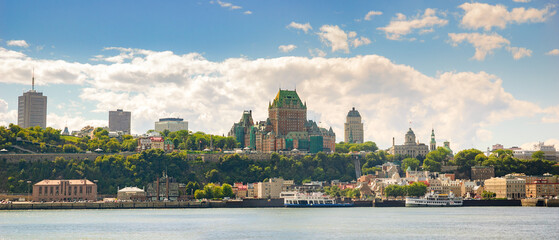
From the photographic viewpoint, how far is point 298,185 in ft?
644

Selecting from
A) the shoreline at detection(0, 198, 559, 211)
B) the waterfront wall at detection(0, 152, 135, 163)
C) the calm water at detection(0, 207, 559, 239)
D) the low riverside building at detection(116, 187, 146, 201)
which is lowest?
the calm water at detection(0, 207, 559, 239)

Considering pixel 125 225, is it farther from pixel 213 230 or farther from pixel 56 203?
pixel 56 203

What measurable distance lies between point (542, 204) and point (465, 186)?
26.1 meters

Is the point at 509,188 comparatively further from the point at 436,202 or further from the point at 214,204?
the point at 214,204

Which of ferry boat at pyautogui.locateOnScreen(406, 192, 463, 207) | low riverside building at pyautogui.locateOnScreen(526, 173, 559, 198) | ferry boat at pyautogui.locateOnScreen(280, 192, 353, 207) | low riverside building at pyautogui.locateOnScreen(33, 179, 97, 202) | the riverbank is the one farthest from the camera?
low riverside building at pyautogui.locateOnScreen(526, 173, 559, 198)

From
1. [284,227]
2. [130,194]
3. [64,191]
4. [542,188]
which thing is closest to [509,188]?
[542,188]

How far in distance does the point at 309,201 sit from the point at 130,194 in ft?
118

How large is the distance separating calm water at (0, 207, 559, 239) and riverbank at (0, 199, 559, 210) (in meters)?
30.7

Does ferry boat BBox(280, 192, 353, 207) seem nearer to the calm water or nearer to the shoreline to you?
the shoreline

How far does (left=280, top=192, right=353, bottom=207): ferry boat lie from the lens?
17250 cm

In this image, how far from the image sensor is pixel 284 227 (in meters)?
106

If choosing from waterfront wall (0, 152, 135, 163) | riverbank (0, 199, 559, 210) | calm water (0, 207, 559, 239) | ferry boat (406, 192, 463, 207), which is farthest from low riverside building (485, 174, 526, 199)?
waterfront wall (0, 152, 135, 163)

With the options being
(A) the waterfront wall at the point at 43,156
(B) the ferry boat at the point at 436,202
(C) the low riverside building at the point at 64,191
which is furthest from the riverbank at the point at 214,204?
(A) the waterfront wall at the point at 43,156

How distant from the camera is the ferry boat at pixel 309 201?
566 ft
